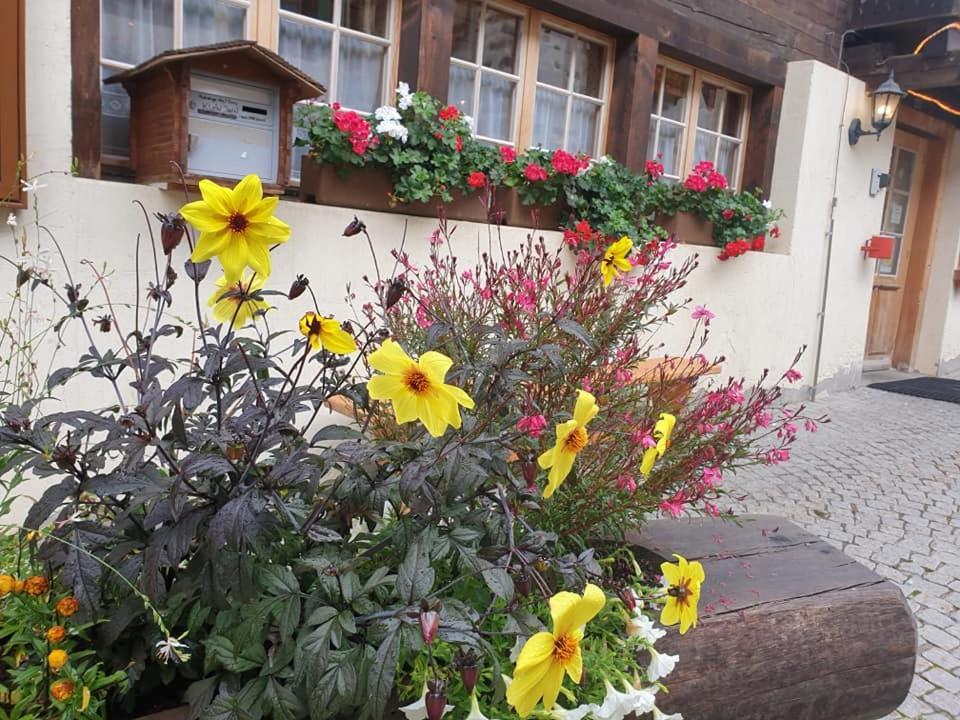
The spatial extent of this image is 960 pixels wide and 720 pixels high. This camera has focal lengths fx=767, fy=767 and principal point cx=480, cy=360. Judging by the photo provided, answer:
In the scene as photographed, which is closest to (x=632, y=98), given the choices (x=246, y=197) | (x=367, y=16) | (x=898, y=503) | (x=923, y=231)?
(x=367, y=16)

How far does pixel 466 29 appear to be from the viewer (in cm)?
448

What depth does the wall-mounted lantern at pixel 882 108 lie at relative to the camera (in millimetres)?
6273

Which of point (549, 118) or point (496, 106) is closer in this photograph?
point (496, 106)

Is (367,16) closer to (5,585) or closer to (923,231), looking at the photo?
(5,585)

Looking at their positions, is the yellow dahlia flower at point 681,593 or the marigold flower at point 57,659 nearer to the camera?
the marigold flower at point 57,659

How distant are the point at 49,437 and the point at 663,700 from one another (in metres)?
1.19

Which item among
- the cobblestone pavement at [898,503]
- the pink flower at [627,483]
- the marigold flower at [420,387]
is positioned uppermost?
the marigold flower at [420,387]

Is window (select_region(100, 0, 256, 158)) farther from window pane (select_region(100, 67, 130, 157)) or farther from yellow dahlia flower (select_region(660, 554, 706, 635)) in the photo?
yellow dahlia flower (select_region(660, 554, 706, 635))

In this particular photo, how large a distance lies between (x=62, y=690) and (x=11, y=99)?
2307 millimetres

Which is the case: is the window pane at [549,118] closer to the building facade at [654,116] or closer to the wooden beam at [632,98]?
the building facade at [654,116]

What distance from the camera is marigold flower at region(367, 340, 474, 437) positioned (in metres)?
1.06

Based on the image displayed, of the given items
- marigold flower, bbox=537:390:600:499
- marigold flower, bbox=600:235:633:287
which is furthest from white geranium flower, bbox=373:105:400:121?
marigold flower, bbox=537:390:600:499

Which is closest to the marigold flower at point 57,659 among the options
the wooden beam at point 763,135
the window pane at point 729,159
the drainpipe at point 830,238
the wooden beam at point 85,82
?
the wooden beam at point 85,82

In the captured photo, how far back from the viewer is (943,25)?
6.22 metres
